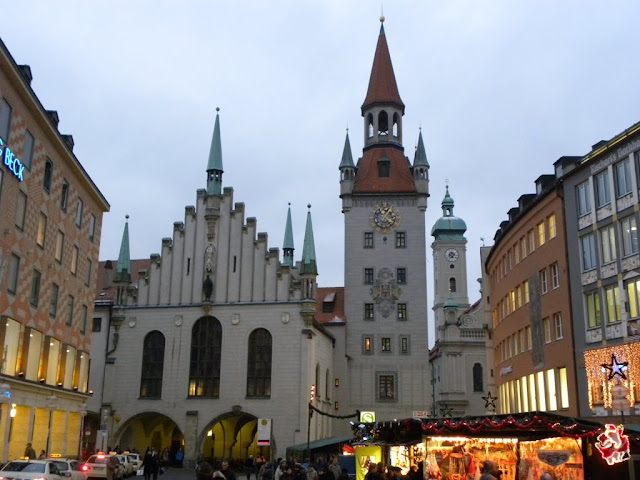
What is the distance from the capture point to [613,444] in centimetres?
1530

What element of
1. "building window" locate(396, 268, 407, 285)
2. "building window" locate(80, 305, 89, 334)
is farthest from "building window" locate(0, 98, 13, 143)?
"building window" locate(396, 268, 407, 285)

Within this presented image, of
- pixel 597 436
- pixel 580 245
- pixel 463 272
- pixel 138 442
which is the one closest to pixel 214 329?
pixel 138 442

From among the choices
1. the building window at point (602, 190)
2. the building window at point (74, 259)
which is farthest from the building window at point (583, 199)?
the building window at point (74, 259)

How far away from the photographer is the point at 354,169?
67.8m

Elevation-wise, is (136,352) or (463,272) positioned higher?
(463,272)

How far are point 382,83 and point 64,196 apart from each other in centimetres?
4133

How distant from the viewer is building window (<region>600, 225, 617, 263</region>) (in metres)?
30.9

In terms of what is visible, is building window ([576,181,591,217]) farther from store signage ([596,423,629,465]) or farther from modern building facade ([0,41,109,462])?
modern building facade ([0,41,109,462])

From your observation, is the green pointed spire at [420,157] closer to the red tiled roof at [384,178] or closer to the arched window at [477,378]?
the red tiled roof at [384,178]

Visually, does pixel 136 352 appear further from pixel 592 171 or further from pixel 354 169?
pixel 592 171

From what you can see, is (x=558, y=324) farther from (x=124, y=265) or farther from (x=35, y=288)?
(x=124, y=265)

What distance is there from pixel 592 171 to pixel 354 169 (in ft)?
119

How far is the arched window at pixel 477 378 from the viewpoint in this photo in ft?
249

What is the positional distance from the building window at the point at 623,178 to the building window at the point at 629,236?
119cm
